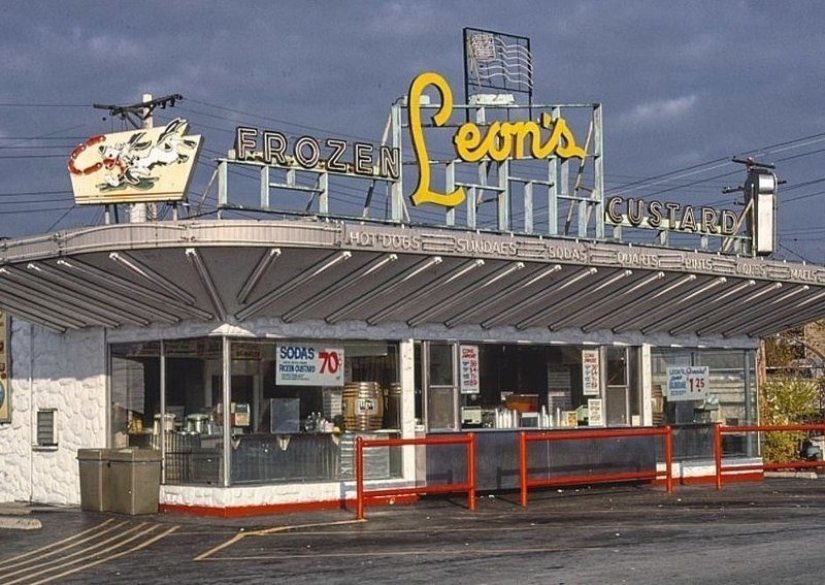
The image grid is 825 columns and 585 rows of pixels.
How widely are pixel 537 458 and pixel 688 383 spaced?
5.04 meters

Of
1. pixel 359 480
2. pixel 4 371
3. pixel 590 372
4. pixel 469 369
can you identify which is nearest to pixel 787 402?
pixel 590 372

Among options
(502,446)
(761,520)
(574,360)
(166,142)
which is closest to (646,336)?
(574,360)

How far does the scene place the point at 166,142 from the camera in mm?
21062

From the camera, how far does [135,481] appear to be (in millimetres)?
21125

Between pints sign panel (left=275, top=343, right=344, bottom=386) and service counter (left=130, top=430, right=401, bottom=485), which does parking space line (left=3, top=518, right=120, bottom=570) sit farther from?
pints sign panel (left=275, top=343, right=344, bottom=386)

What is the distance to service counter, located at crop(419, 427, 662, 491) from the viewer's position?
22938 mm

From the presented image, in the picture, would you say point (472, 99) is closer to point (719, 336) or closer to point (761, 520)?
point (719, 336)

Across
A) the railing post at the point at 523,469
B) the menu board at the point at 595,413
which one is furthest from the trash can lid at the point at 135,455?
the menu board at the point at 595,413

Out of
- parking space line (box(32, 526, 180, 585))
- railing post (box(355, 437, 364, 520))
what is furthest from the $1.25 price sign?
parking space line (box(32, 526, 180, 585))

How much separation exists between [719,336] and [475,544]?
13.0 meters

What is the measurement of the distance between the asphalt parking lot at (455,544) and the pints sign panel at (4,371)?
110 inches

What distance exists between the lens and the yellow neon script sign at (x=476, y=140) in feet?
82.6

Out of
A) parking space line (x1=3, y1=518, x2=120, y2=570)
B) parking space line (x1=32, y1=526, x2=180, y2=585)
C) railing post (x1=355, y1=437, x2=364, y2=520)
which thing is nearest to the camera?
parking space line (x1=32, y1=526, x2=180, y2=585)

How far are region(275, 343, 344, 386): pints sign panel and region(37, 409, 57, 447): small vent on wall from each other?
15.6 ft
